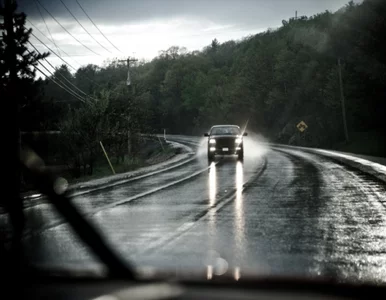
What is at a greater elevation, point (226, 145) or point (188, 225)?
point (188, 225)

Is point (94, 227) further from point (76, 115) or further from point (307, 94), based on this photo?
point (307, 94)

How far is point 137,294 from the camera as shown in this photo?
17.7ft

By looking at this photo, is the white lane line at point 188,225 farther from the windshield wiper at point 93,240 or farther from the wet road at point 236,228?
the windshield wiper at point 93,240

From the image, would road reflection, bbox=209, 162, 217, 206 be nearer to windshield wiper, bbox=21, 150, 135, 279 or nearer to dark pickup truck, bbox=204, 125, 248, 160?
windshield wiper, bbox=21, 150, 135, 279

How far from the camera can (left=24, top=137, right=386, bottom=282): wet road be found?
6.78 metres

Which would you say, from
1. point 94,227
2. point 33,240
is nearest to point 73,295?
point 33,240

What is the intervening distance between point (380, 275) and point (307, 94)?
7290 cm

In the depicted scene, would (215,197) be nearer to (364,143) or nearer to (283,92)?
(364,143)

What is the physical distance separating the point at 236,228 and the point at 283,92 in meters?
78.6

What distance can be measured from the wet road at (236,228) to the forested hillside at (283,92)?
2202 cm

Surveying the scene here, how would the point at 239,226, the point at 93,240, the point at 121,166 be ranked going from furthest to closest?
the point at 121,166 < the point at 239,226 < the point at 93,240

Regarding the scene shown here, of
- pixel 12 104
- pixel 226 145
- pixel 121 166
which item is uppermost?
pixel 12 104

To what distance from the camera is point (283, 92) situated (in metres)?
86.1

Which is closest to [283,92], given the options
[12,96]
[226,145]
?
[226,145]
